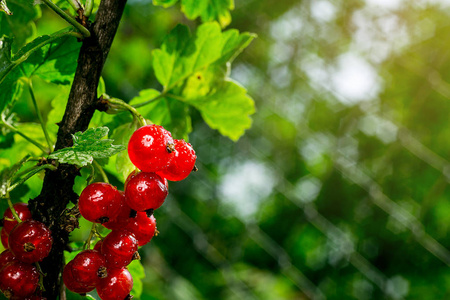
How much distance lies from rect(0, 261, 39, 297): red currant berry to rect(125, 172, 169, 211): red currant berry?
0.21ft

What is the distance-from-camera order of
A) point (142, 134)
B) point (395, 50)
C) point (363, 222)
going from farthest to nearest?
point (363, 222)
point (395, 50)
point (142, 134)

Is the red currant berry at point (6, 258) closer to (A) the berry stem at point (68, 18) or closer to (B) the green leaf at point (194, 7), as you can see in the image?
(A) the berry stem at point (68, 18)

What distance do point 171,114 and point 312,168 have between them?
0.94 metres

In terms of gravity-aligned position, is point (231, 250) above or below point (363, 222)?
below

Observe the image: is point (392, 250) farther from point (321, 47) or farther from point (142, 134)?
point (142, 134)

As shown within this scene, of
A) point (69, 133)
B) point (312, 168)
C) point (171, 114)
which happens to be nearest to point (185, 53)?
point (171, 114)

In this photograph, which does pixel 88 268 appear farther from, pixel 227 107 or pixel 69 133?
pixel 227 107

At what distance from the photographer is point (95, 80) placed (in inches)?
11.3

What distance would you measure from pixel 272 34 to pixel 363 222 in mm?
562

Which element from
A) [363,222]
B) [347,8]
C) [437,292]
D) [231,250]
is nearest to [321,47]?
[347,8]

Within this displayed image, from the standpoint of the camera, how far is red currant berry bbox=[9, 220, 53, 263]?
9.9 inches

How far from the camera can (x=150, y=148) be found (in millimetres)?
268

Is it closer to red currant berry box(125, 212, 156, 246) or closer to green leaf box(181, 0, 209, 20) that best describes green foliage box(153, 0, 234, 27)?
green leaf box(181, 0, 209, 20)

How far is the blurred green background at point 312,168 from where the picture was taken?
43.9 inches
